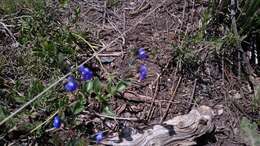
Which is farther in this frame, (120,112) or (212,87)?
(212,87)

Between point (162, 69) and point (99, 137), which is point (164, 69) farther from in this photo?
point (99, 137)

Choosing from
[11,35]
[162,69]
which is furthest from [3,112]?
[162,69]

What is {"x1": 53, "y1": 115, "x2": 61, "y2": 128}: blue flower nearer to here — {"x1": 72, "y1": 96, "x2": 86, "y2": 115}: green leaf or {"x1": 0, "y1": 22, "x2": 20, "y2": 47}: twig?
{"x1": 72, "y1": 96, "x2": 86, "y2": 115}: green leaf

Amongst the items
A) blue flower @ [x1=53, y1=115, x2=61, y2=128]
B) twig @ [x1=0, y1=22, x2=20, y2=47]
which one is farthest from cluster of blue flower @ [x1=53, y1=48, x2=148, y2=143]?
twig @ [x1=0, y1=22, x2=20, y2=47]

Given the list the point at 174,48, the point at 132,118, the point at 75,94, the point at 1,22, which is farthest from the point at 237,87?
the point at 1,22

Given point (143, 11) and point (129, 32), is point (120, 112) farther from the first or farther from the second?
point (143, 11)

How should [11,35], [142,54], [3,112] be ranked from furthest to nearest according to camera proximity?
[11,35] < [142,54] < [3,112]
